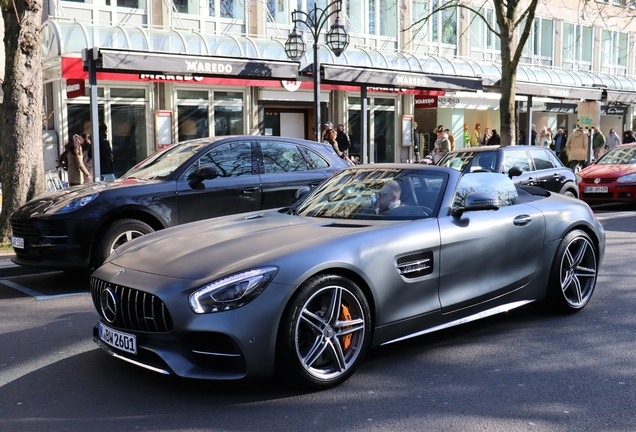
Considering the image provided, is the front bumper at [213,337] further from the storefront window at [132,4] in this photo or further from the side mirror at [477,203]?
the storefront window at [132,4]

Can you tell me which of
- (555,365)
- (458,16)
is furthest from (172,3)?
(555,365)

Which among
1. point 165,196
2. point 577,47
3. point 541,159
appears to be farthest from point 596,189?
point 577,47

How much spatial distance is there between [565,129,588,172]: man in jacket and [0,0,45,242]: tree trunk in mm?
16778

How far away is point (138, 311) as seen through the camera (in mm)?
4160

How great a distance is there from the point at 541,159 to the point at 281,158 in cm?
631

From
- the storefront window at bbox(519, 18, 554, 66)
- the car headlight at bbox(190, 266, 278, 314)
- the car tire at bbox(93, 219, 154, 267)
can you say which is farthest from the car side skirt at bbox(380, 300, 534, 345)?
the storefront window at bbox(519, 18, 554, 66)

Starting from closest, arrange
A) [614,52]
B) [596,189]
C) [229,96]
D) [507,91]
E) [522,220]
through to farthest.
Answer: [522,220]
[596,189]
[507,91]
[229,96]
[614,52]

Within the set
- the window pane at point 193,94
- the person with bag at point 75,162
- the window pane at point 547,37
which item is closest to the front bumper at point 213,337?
the person with bag at point 75,162

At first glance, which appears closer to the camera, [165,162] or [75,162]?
[165,162]

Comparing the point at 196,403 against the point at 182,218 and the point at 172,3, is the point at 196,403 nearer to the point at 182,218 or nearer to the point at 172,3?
the point at 182,218

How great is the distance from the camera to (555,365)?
4.77 meters

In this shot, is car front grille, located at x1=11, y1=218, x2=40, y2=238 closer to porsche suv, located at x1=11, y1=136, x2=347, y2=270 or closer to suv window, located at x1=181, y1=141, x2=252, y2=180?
porsche suv, located at x1=11, y1=136, x2=347, y2=270

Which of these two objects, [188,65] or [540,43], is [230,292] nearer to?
[188,65]

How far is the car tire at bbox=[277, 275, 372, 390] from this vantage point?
4.09m
